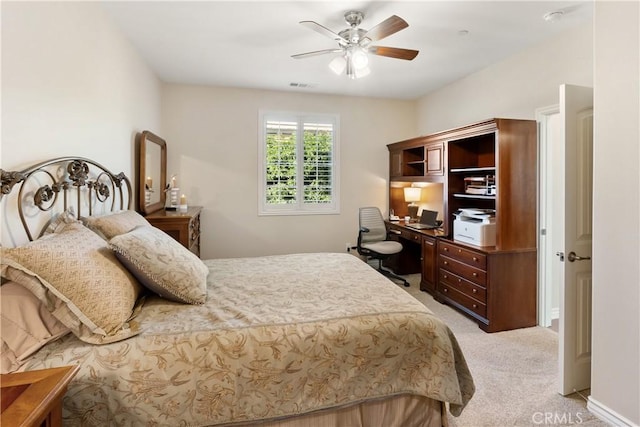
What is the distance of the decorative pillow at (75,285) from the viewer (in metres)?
1.27

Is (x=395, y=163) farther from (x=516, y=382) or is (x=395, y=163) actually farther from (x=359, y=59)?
(x=516, y=382)

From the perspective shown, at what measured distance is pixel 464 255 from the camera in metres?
3.39

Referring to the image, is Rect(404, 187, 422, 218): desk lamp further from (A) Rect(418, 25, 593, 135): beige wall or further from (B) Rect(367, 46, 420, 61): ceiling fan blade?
(B) Rect(367, 46, 420, 61): ceiling fan blade

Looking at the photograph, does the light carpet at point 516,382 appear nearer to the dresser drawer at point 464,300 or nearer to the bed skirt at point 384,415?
the dresser drawer at point 464,300

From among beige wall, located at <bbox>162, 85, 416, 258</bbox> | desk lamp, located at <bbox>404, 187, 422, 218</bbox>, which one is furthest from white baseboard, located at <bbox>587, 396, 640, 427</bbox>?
beige wall, located at <bbox>162, 85, 416, 258</bbox>

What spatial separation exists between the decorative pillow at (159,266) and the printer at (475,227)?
272 centimetres

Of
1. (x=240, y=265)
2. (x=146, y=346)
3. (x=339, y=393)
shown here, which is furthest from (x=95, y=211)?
(x=339, y=393)

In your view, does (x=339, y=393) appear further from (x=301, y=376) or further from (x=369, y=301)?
(x=369, y=301)

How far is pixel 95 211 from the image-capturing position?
2.38 metres

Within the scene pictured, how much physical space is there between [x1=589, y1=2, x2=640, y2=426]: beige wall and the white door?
190mm

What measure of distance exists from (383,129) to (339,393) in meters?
4.40

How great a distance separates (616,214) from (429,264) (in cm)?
231

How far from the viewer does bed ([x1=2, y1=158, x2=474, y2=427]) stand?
126cm

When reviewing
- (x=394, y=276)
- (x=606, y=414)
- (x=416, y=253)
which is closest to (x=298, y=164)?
(x=394, y=276)
